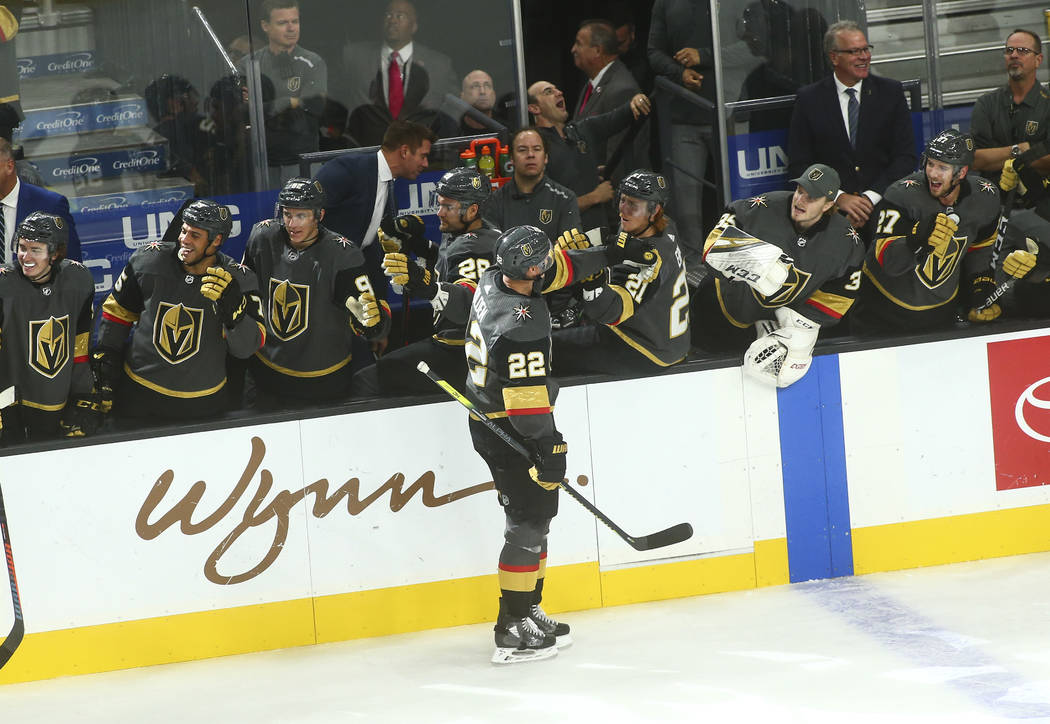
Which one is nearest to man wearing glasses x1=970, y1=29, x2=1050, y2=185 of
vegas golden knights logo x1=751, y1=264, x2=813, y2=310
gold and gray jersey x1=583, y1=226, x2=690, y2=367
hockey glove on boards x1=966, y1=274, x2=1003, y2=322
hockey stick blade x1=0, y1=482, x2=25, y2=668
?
hockey glove on boards x1=966, y1=274, x2=1003, y2=322

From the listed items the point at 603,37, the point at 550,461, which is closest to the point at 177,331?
the point at 550,461

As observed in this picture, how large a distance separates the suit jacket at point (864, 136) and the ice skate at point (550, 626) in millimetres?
2558

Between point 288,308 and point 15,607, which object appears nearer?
point 15,607

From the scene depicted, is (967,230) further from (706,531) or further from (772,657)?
(772,657)

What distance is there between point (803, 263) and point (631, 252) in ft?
2.40

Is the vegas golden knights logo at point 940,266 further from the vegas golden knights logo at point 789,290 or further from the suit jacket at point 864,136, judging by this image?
the suit jacket at point 864,136

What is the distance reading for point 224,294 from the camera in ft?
16.3

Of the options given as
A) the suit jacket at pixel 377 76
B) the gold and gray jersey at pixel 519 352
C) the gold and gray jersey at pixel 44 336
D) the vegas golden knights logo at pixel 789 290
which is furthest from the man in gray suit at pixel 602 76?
the gold and gray jersey at pixel 44 336

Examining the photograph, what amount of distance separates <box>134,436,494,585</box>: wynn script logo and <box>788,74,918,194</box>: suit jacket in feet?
8.32

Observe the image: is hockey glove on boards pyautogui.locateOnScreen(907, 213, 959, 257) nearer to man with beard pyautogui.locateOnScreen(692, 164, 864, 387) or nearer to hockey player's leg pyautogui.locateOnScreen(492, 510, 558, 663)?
man with beard pyautogui.locateOnScreen(692, 164, 864, 387)

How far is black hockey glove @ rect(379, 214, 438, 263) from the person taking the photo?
17.2 feet

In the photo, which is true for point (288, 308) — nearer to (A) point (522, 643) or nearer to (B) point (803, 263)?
(A) point (522, 643)

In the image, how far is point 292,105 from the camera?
6.48 metres

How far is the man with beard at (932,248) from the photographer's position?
18.1ft
